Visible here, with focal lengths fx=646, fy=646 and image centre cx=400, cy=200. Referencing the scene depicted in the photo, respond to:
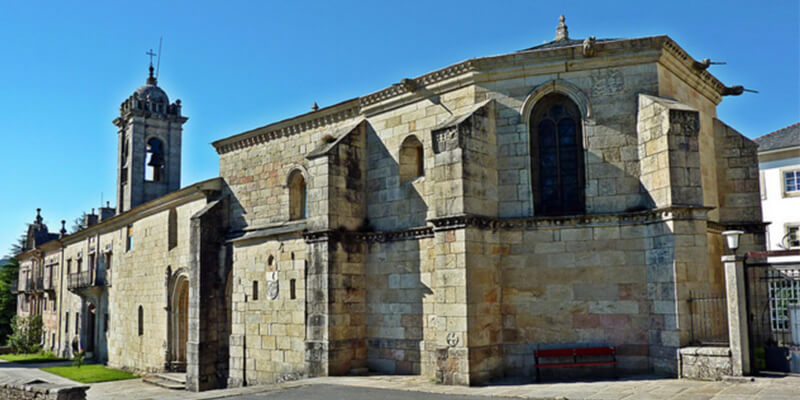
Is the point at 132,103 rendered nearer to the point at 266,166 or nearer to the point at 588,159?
the point at 266,166

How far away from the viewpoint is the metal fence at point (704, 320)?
11.4m

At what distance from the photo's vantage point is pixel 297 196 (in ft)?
57.9

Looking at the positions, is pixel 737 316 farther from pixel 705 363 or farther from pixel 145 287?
pixel 145 287

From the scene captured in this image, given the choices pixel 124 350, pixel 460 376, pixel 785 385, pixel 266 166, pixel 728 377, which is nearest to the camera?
pixel 785 385

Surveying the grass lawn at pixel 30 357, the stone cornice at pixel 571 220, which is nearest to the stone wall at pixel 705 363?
the stone cornice at pixel 571 220

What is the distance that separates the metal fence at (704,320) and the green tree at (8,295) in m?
47.5

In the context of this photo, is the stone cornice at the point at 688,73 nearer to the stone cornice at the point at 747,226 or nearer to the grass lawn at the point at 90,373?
the stone cornice at the point at 747,226

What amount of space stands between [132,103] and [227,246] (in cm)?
1583

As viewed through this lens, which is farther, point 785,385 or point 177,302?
point 177,302

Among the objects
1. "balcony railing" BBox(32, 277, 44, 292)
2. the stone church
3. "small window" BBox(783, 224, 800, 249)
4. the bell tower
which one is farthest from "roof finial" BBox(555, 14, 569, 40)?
"balcony railing" BBox(32, 277, 44, 292)

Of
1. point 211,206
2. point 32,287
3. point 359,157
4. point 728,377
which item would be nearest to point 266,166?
point 211,206

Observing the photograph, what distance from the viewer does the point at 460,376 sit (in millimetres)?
12000

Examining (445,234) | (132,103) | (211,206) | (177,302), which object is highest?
(132,103)

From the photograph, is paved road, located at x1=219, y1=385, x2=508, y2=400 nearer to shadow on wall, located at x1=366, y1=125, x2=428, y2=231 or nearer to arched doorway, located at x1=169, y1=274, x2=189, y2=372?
shadow on wall, located at x1=366, y1=125, x2=428, y2=231
